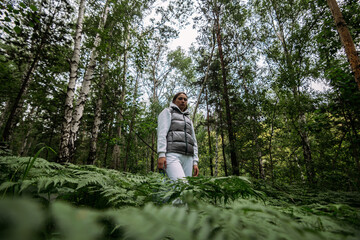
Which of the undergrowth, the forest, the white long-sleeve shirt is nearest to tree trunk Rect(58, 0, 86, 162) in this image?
the forest

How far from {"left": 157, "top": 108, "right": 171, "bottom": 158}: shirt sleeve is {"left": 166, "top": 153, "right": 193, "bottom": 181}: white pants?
0.50 ft

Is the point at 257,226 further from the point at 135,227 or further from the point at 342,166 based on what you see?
the point at 342,166

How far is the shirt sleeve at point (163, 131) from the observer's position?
2.58 m

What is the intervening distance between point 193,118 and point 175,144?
6363mm

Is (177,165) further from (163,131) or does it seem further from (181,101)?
(181,101)

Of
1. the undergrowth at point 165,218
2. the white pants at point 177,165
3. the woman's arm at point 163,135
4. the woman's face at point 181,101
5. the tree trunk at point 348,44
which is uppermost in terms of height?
the tree trunk at point 348,44

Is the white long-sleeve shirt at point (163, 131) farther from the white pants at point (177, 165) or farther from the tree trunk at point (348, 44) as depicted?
the tree trunk at point (348, 44)

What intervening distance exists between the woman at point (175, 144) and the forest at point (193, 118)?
430 mm

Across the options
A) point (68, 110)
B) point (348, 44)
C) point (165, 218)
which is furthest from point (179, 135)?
point (348, 44)

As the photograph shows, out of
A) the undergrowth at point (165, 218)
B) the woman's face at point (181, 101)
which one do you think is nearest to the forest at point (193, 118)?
the undergrowth at point (165, 218)

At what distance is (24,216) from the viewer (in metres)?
0.30

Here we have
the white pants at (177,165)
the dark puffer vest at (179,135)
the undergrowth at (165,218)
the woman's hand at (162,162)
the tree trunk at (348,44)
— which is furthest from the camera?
the tree trunk at (348,44)

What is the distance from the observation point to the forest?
2.13 ft

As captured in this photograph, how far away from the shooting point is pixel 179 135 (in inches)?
109
